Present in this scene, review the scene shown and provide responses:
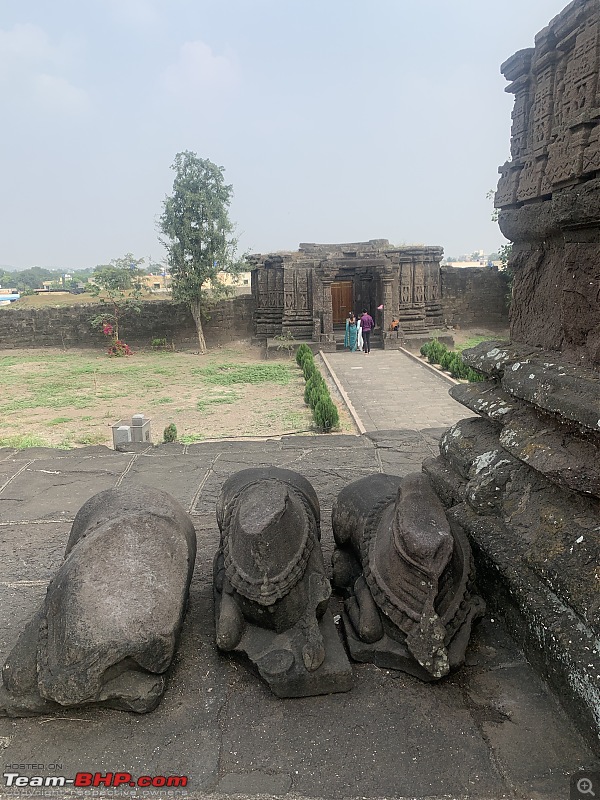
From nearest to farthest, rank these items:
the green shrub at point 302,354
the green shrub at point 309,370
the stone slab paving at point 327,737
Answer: the stone slab paving at point 327,737, the green shrub at point 309,370, the green shrub at point 302,354

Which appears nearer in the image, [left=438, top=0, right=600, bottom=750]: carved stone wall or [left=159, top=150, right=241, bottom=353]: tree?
[left=438, top=0, right=600, bottom=750]: carved stone wall

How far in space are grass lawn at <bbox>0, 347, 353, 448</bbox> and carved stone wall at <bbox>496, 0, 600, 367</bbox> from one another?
234 inches

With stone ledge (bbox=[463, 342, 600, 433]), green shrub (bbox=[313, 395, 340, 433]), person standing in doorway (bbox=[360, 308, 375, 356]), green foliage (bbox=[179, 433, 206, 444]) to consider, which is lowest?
green foliage (bbox=[179, 433, 206, 444])

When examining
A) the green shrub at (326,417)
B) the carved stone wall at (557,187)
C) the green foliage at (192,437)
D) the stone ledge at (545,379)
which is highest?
the carved stone wall at (557,187)

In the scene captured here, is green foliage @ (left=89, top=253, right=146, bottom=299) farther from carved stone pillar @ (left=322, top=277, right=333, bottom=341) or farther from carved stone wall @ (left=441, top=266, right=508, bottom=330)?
carved stone wall @ (left=441, top=266, right=508, bottom=330)

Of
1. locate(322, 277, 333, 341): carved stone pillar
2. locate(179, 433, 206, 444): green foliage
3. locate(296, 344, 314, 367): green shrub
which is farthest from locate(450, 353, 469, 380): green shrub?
locate(179, 433, 206, 444): green foliage

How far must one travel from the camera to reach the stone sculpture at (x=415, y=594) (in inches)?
86.7

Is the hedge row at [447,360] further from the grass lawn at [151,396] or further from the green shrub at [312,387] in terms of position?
the grass lawn at [151,396]

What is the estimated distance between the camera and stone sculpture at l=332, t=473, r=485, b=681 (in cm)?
220

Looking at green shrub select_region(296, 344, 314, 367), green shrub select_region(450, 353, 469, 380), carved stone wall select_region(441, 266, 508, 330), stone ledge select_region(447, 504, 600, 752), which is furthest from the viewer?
carved stone wall select_region(441, 266, 508, 330)

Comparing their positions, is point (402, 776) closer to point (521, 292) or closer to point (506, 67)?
point (521, 292)

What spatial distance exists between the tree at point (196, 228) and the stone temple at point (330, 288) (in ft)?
4.42

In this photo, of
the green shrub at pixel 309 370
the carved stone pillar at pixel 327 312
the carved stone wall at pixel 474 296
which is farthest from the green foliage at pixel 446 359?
the carved stone wall at pixel 474 296

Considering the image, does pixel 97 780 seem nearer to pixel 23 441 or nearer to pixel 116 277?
pixel 23 441
